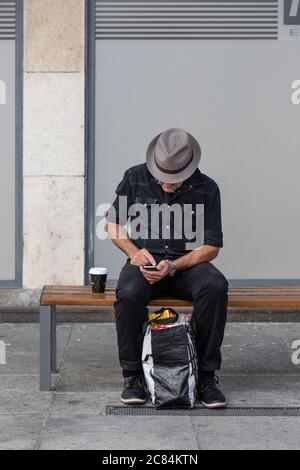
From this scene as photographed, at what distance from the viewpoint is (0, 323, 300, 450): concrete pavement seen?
16.2 ft

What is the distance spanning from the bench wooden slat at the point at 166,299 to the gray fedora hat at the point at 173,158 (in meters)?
0.71

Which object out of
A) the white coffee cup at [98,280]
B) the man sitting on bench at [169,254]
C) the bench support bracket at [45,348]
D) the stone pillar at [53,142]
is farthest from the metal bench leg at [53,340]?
the stone pillar at [53,142]

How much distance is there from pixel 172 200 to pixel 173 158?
276 mm

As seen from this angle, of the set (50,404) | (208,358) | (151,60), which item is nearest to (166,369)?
(208,358)

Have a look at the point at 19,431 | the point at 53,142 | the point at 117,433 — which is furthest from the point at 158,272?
the point at 53,142

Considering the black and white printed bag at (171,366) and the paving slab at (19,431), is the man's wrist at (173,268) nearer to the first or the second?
the black and white printed bag at (171,366)

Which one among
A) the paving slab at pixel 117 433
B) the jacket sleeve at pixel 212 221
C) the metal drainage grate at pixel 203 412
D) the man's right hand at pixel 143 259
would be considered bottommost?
the paving slab at pixel 117 433

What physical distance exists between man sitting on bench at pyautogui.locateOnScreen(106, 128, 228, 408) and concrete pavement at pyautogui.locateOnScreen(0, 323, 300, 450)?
0.85 feet

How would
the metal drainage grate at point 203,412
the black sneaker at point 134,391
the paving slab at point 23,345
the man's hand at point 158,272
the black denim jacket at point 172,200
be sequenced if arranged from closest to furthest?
the metal drainage grate at point 203,412 → the black sneaker at point 134,391 → the man's hand at point 158,272 → the black denim jacket at point 172,200 → the paving slab at point 23,345

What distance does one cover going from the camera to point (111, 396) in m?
5.73

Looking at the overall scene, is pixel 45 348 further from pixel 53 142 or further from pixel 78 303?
pixel 53 142

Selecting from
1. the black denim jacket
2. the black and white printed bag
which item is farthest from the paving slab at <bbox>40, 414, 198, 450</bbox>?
the black denim jacket

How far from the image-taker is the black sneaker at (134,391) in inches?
218
